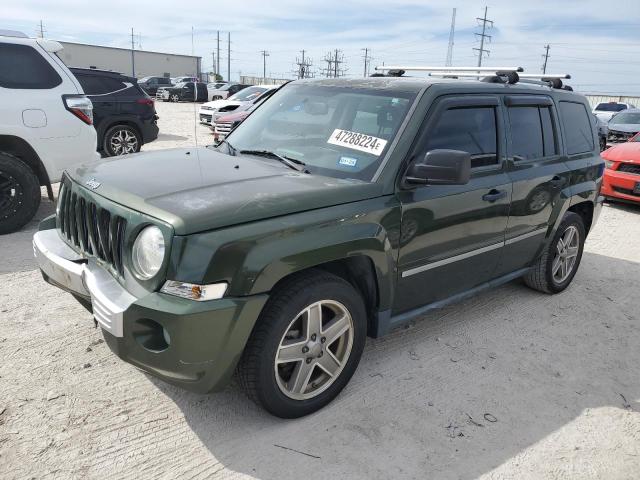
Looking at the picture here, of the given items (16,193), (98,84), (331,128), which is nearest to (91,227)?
(331,128)

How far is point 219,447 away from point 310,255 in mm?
1089

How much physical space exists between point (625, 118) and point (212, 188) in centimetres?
1877

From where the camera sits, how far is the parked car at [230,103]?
1616 cm

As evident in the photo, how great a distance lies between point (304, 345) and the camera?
280 cm

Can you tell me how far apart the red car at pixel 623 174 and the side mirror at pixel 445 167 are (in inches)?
271

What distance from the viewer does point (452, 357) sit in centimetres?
371

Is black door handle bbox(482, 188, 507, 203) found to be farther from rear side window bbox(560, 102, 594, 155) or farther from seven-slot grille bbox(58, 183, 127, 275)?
seven-slot grille bbox(58, 183, 127, 275)

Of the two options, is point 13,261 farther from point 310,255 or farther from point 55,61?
point 310,255

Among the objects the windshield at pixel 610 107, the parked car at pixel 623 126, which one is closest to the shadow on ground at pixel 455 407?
the parked car at pixel 623 126

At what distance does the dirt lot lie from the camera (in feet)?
8.52

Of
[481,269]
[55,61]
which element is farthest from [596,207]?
[55,61]

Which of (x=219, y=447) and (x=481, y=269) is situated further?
(x=481, y=269)

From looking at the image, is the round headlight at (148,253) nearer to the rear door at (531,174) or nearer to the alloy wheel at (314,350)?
the alloy wheel at (314,350)

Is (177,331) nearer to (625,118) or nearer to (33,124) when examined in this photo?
(33,124)
